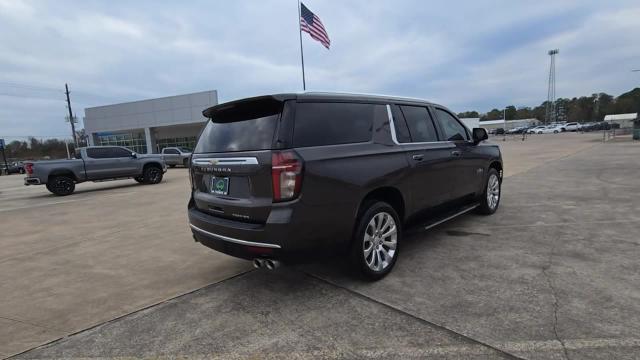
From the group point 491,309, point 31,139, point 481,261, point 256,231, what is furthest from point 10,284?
point 31,139

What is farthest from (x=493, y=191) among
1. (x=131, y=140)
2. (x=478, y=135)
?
(x=131, y=140)

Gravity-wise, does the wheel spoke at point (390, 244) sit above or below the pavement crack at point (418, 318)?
above

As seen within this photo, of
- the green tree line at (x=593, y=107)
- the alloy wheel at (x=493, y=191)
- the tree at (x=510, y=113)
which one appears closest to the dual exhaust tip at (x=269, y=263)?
the alloy wheel at (x=493, y=191)

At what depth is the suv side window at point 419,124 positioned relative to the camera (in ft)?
14.5

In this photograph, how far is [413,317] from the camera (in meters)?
3.03

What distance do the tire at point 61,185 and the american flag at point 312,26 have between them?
478 inches

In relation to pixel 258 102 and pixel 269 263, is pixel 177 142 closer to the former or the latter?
pixel 258 102

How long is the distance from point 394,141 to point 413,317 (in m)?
1.86

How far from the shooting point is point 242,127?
11.5 ft

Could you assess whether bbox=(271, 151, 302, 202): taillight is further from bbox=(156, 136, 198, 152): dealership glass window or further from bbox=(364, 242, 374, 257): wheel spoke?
bbox=(156, 136, 198, 152): dealership glass window

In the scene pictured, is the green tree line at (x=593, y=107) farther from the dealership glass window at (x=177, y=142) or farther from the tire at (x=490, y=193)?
the tire at (x=490, y=193)

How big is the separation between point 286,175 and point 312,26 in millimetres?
17022

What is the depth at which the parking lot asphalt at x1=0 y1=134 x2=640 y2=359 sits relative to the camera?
2699 mm

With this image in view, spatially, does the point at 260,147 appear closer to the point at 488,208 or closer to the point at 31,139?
the point at 488,208
